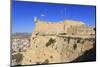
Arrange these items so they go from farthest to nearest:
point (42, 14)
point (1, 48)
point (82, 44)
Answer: point (82, 44), point (42, 14), point (1, 48)

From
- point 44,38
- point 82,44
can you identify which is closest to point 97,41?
point 82,44

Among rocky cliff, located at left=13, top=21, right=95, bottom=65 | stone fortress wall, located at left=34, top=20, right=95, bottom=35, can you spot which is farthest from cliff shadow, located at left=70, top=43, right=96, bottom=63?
stone fortress wall, located at left=34, top=20, right=95, bottom=35

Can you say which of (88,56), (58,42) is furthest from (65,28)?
(88,56)

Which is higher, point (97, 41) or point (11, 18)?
point (11, 18)

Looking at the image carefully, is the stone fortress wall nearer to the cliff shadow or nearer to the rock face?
the rock face

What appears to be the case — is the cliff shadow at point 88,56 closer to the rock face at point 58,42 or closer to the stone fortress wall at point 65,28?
the rock face at point 58,42

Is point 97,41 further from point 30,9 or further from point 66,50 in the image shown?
point 30,9

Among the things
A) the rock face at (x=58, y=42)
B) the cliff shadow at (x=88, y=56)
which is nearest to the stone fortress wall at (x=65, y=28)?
the rock face at (x=58, y=42)

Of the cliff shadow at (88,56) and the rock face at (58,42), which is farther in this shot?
the cliff shadow at (88,56)
